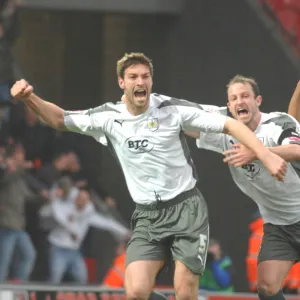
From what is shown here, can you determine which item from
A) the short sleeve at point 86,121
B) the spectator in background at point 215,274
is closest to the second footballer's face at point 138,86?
the short sleeve at point 86,121

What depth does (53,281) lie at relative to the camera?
14055 millimetres

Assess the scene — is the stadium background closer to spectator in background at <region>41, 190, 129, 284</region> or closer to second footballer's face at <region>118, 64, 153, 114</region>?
spectator in background at <region>41, 190, 129, 284</region>

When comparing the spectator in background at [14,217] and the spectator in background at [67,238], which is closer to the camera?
the spectator in background at [14,217]

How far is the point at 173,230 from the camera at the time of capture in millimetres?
8828

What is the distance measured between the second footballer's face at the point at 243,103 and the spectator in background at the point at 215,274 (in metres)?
4.85

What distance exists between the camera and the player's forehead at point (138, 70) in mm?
8758

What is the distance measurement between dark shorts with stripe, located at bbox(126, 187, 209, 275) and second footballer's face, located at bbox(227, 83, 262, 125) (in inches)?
27.9

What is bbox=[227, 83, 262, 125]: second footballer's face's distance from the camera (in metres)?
9.16

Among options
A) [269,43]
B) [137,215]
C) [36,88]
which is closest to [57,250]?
[36,88]

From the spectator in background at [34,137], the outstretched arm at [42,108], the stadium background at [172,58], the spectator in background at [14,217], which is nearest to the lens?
the outstretched arm at [42,108]

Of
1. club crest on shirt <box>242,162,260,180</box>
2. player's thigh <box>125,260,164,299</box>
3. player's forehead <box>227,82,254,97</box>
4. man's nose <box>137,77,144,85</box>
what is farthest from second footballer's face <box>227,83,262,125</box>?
player's thigh <box>125,260,164,299</box>

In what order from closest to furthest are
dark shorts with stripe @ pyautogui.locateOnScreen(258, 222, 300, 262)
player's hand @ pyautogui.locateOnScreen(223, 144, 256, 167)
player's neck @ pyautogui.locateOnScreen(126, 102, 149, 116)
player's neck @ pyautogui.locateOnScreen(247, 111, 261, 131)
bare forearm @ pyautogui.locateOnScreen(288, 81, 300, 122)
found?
player's hand @ pyautogui.locateOnScreen(223, 144, 256, 167) < player's neck @ pyautogui.locateOnScreen(126, 102, 149, 116) < player's neck @ pyautogui.locateOnScreen(247, 111, 261, 131) < dark shorts with stripe @ pyautogui.locateOnScreen(258, 222, 300, 262) < bare forearm @ pyautogui.locateOnScreen(288, 81, 300, 122)

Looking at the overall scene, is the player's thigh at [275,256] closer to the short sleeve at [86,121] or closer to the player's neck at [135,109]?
the player's neck at [135,109]

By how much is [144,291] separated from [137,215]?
2.19 ft
